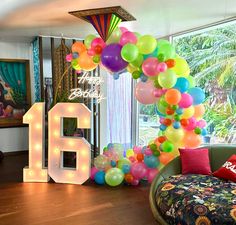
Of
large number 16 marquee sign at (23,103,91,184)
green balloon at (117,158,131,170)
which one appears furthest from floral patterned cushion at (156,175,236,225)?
large number 16 marquee sign at (23,103,91,184)

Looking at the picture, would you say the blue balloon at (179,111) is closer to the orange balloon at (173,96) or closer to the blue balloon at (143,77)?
the orange balloon at (173,96)

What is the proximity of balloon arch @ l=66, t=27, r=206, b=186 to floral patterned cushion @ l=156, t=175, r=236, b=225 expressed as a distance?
0.65 m

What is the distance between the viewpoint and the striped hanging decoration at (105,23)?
10.9ft

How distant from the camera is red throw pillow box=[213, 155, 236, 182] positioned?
2861 mm

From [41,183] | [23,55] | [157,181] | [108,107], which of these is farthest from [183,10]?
[23,55]

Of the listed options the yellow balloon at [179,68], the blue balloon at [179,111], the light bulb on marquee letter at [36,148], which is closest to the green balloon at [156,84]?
the yellow balloon at [179,68]

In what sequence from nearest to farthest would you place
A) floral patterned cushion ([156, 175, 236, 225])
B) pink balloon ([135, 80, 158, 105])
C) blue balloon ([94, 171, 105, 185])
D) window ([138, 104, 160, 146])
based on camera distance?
floral patterned cushion ([156, 175, 236, 225])
pink balloon ([135, 80, 158, 105])
blue balloon ([94, 171, 105, 185])
window ([138, 104, 160, 146])

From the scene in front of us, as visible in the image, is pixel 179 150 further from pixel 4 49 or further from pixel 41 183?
pixel 4 49

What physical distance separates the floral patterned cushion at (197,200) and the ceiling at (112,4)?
2073mm

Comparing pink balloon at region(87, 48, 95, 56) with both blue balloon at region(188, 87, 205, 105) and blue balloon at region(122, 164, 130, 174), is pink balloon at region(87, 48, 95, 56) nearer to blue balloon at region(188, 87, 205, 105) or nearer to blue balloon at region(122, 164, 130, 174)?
blue balloon at region(188, 87, 205, 105)

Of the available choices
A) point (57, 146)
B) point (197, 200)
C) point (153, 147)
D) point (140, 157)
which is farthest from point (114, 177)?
point (197, 200)

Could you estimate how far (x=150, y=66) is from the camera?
3.23 meters

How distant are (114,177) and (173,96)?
141 centimetres

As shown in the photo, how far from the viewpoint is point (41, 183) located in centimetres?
Result: 391
